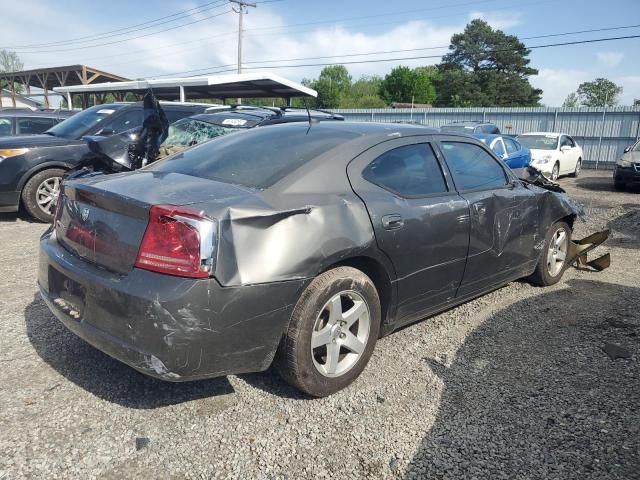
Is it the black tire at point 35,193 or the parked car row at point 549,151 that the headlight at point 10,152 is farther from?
the parked car row at point 549,151

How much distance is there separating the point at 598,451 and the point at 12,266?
5.26 meters

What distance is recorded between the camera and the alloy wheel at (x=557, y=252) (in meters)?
4.81

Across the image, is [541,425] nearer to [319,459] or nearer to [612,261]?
[319,459]

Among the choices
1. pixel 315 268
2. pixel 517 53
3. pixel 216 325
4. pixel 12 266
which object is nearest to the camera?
pixel 216 325

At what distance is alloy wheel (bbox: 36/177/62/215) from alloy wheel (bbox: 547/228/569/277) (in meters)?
6.42

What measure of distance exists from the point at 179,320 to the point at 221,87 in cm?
2024

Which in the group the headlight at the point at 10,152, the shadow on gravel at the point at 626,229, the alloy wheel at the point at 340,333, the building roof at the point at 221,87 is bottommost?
the shadow on gravel at the point at 626,229

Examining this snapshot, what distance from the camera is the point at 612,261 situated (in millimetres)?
5977

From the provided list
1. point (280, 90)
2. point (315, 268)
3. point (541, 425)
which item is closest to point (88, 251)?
point (315, 268)

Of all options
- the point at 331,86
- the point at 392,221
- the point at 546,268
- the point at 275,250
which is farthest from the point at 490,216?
the point at 331,86

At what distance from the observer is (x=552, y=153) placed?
14500mm

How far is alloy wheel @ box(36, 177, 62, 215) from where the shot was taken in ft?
23.0

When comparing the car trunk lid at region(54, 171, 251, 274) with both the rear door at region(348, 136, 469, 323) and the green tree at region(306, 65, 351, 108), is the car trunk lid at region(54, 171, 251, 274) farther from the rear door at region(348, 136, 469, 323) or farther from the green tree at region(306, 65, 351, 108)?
the green tree at region(306, 65, 351, 108)

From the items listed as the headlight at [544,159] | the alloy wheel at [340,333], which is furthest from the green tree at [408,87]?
the alloy wheel at [340,333]
